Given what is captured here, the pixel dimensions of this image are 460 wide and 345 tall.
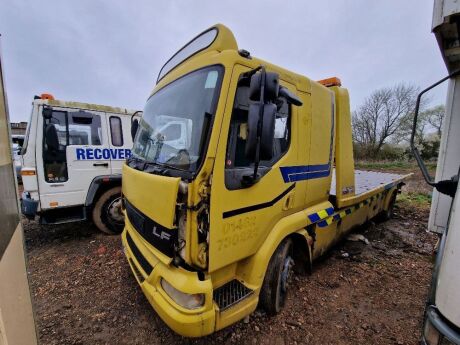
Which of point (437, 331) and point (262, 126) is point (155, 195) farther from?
point (437, 331)

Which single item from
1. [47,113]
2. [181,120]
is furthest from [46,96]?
[181,120]

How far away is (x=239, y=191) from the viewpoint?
69.7 inches

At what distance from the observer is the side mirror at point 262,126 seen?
148 centimetres

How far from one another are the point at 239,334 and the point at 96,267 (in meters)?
2.44

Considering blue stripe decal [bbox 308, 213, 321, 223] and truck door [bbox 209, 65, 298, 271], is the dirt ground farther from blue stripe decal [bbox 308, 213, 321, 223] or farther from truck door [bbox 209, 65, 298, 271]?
truck door [bbox 209, 65, 298, 271]

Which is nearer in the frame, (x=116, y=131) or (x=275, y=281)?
(x=275, y=281)

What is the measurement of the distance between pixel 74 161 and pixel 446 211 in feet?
17.7

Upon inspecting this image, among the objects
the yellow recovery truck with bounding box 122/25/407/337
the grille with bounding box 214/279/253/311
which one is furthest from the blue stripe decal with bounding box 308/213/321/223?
the grille with bounding box 214/279/253/311

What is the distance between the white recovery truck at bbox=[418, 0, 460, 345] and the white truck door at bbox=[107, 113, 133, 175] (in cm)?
470

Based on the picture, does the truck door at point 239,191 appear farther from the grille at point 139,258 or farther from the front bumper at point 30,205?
the front bumper at point 30,205

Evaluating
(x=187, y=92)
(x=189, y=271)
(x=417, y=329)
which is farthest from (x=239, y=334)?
(x=187, y=92)

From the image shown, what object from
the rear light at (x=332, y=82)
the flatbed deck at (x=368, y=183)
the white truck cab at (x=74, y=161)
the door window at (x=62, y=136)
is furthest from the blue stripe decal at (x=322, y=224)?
the door window at (x=62, y=136)

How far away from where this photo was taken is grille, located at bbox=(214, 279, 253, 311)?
177 cm

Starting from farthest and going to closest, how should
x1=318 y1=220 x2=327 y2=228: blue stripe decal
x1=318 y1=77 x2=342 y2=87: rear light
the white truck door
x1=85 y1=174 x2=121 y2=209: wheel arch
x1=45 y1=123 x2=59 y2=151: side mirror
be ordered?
the white truck door → x1=85 y1=174 x2=121 y2=209: wheel arch → x1=45 y1=123 x2=59 y2=151: side mirror → x1=318 y1=77 x2=342 y2=87: rear light → x1=318 y1=220 x2=327 y2=228: blue stripe decal
